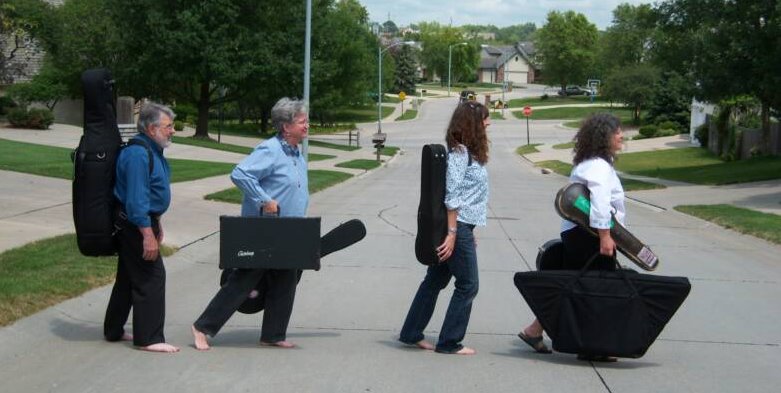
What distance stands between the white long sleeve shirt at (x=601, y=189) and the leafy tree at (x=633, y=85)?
6706 cm

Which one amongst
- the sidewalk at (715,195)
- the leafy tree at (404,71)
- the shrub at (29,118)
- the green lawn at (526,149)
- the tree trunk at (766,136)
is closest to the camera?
the sidewalk at (715,195)

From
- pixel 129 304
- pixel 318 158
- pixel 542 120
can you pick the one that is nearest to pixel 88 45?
pixel 318 158

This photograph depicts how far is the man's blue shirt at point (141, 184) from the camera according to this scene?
20.9 feet

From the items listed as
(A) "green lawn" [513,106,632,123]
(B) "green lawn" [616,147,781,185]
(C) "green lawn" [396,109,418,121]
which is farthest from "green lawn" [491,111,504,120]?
(B) "green lawn" [616,147,781,185]

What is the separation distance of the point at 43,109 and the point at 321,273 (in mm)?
31405

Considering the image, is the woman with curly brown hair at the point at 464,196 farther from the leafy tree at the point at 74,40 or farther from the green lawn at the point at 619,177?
the leafy tree at the point at 74,40

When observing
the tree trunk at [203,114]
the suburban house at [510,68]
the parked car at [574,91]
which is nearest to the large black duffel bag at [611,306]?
the tree trunk at [203,114]

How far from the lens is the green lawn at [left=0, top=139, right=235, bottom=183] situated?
21.6 metres

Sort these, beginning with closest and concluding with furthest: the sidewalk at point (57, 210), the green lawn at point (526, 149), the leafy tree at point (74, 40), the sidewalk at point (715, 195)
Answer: the sidewalk at point (57, 210)
the sidewalk at point (715, 195)
the leafy tree at point (74, 40)
the green lawn at point (526, 149)

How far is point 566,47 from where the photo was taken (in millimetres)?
111750

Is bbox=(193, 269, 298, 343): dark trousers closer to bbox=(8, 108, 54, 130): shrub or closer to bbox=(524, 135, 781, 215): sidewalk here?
bbox=(524, 135, 781, 215): sidewalk

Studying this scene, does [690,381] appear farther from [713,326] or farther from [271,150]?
[271,150]

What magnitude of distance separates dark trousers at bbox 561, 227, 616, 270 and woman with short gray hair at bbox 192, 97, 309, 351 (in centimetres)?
185

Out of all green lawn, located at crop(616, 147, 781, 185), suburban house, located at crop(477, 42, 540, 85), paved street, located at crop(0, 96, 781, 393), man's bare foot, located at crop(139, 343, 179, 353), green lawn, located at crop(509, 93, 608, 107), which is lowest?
green lawn, located at crop(616, 147, 781, 185)
